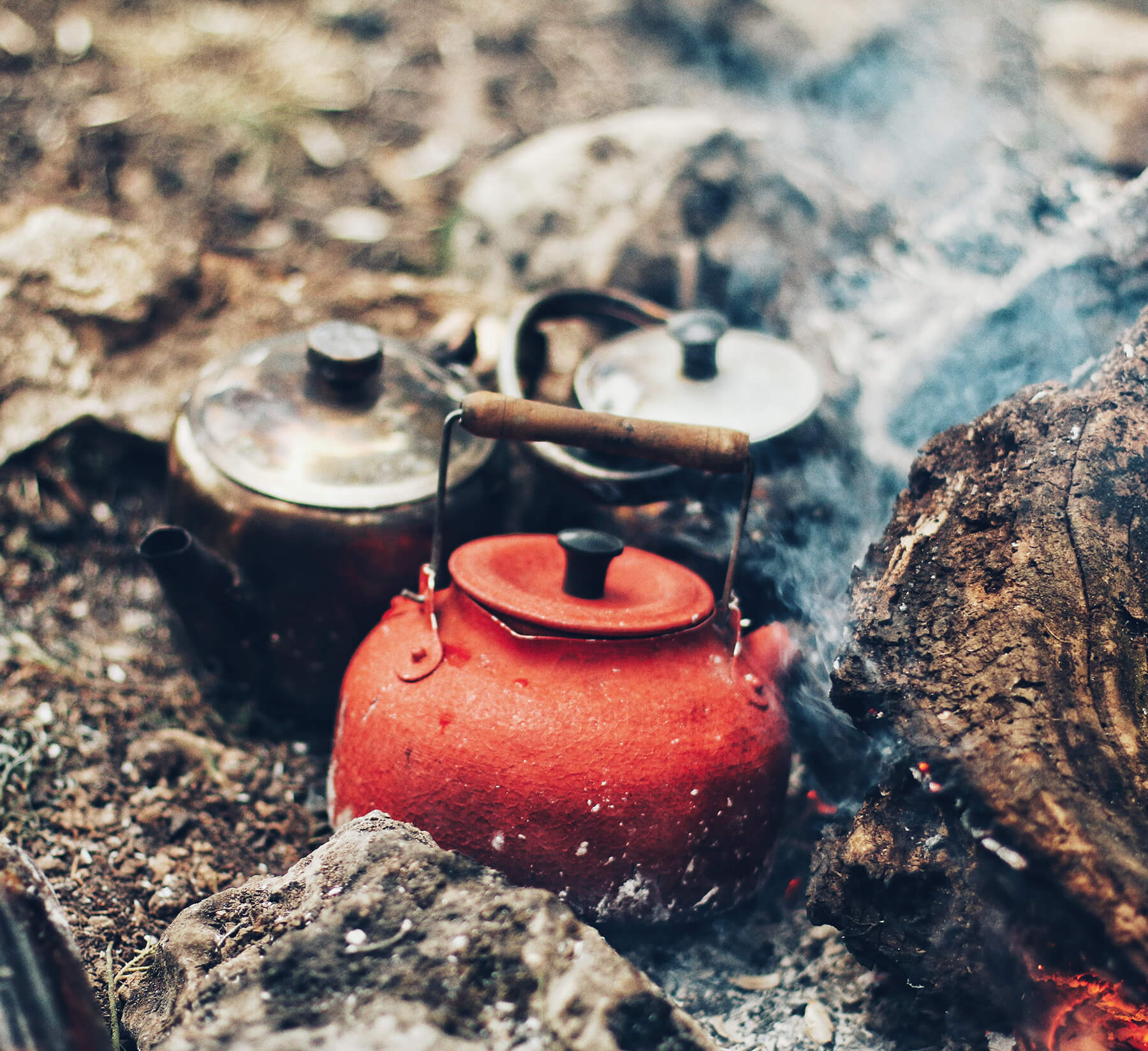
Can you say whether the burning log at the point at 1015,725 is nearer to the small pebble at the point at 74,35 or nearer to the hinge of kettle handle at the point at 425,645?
the hinge of kettle handle at the point at 425,645

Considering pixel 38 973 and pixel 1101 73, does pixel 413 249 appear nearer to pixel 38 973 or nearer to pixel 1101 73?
pixel 1101 73

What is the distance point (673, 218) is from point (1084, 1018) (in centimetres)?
329

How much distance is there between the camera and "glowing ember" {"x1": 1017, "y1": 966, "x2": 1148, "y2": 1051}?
1606mm

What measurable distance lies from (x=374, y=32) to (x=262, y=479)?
4.89 meters

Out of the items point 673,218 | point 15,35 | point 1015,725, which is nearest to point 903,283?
point 673,218

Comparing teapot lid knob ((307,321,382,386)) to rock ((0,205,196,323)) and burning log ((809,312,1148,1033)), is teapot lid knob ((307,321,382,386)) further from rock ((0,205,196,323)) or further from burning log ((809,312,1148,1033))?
burning log ((809,312,1148,1033))

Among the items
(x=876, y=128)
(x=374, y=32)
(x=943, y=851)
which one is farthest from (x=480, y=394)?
(x=374, y=32)

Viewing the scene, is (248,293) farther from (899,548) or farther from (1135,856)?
(1135,856)

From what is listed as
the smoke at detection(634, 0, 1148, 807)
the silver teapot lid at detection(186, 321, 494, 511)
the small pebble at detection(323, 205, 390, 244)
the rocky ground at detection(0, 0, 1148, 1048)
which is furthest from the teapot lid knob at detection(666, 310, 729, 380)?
the small pebble at detection(323, 205, 390, 244)

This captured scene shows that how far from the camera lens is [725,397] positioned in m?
2.89

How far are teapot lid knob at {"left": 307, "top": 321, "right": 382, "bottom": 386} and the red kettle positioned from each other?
0.76 meters

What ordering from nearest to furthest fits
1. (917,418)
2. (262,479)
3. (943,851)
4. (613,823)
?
(943,851) → (613,823) → (262,479) → (917,418)

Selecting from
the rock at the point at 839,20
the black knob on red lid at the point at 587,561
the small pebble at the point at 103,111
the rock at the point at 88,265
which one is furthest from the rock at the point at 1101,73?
the small pebble at the point at 103,111

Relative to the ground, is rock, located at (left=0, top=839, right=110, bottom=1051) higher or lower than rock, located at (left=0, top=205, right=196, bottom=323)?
higher
